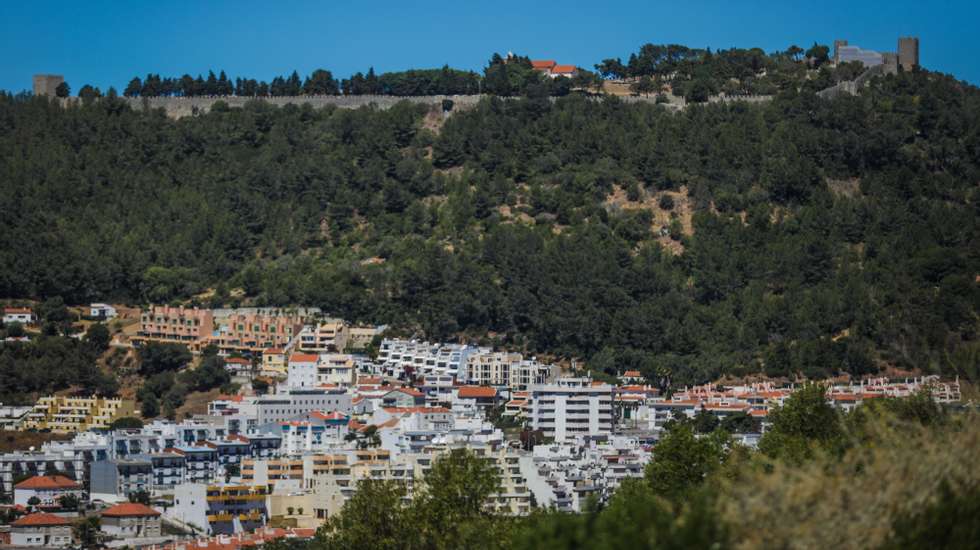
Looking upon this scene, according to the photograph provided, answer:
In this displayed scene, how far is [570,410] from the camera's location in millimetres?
66562

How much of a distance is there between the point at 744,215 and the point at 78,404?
30181mm

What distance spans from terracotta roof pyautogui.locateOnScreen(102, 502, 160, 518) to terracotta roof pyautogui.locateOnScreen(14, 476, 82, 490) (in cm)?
374

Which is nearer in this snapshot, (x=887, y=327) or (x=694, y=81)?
(x=887, y=327)

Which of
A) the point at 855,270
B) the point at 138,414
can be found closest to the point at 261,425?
the point at 138,414

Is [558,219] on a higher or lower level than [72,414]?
higher

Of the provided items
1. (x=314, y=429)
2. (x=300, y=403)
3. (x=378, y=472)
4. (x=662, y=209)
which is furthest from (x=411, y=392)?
(x=662, y=209)

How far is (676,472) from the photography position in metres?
40.1

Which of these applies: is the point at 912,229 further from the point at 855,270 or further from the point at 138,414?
the point at 138,414

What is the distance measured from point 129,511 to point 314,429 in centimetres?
1196

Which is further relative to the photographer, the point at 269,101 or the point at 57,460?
the point at 269,101

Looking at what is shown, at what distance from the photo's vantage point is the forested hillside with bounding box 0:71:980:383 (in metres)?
74.9

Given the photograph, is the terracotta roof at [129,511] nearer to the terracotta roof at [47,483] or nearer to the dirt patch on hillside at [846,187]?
the terracotta roof at [47,483]

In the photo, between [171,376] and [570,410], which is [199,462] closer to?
[171,376]

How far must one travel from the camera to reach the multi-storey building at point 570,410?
218 ft
